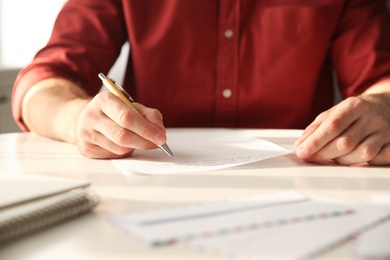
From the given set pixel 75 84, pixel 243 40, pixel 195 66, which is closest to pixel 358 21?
pixel 243 40

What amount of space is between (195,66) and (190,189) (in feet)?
2.72

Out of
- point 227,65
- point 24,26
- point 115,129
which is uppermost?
point 115,129

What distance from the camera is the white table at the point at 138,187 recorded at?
56 centimetres

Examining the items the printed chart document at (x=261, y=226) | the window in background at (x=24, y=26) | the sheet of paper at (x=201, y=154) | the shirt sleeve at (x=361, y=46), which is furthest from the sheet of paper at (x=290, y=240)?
the window in background at (x=24, y=26)

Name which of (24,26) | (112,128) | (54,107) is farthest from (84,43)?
(24,26)

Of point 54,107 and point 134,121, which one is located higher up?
point 134,121

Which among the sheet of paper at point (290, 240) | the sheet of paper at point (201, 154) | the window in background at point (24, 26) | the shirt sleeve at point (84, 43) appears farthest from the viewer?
the window in background at point (24, 26)

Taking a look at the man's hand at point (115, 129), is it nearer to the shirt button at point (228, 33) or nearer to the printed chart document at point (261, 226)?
the printed chart document at point (261, 226)

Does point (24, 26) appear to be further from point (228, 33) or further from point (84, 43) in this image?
point (228, 33)

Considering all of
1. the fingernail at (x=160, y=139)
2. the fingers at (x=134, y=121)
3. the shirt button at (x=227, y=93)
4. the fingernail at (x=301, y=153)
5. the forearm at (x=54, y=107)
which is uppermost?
the fingers at (x=134, y=121)

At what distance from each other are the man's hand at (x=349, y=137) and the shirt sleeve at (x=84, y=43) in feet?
2.23

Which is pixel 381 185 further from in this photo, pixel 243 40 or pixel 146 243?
pixel 243 40

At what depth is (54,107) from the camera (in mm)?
1320

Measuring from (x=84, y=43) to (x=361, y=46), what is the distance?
0.68 meters
